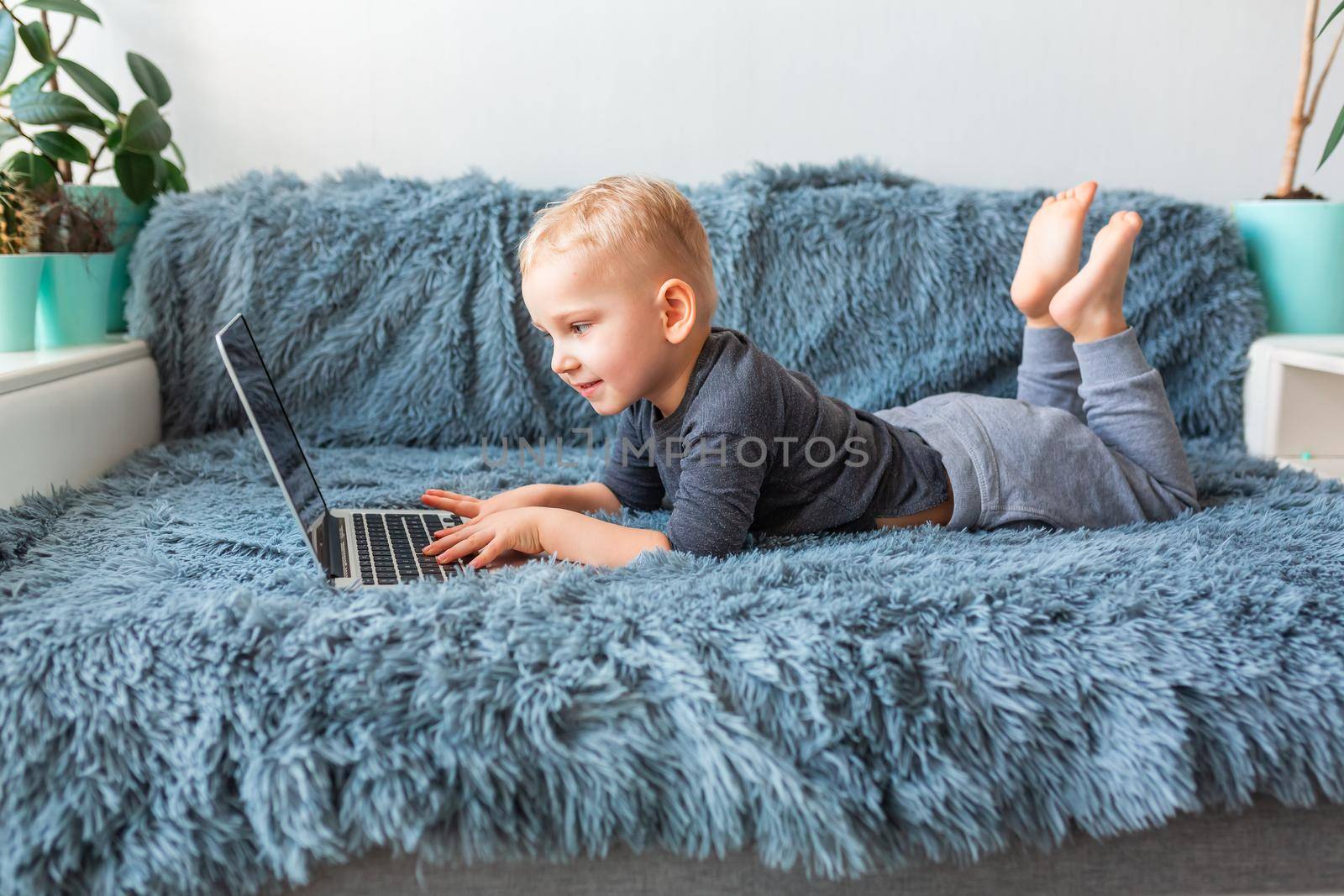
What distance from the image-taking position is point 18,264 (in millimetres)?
1352

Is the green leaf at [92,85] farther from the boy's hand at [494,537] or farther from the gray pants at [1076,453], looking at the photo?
the gray pants at [1076,453]

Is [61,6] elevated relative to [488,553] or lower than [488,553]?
elevated

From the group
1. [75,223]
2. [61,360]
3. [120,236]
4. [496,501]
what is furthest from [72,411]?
[496,501]

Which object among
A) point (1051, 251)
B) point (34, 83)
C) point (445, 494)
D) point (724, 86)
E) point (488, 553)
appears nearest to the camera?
point (488, 553)

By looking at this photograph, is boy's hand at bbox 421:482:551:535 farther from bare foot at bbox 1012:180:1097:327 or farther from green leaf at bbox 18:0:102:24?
green leaf at bbox 18:0:102:24

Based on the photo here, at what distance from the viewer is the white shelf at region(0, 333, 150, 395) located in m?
1.16

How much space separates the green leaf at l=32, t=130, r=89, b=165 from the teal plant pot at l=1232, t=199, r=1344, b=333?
178 cm

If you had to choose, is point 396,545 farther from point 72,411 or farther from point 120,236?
point 120,236

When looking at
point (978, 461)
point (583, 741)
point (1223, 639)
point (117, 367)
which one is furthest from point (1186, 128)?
point (117, 367)

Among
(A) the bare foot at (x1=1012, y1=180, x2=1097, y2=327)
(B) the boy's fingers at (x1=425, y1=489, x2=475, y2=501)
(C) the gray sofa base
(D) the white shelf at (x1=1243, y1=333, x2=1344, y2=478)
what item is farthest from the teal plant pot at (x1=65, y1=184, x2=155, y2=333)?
(D) the white shelf at (x1=1243, y1=333, x2=1344, y2=478)

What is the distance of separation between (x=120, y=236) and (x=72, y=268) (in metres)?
0.17

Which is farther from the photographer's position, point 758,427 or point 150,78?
point 150,78

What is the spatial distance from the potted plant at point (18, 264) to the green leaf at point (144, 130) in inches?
6.4

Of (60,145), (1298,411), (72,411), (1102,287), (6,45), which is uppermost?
(6,45)
